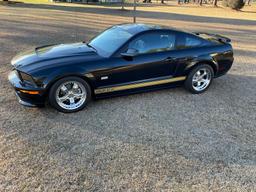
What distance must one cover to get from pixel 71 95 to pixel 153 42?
1.82m

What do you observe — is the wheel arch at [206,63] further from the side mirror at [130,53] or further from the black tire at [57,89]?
the black tire at [57,89]

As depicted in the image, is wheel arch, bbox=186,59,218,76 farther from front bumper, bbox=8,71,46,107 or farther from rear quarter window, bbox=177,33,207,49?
front bumper, bbox=8,71,46,107

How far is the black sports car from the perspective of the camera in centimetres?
379

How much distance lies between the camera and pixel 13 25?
1193cm

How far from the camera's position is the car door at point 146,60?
164 inches

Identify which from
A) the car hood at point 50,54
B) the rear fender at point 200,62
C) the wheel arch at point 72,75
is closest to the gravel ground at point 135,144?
the wheel arch at point 72,75

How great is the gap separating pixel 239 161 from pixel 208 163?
0.43 metres

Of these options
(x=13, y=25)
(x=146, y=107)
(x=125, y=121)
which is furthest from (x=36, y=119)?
(x=13, y=25)

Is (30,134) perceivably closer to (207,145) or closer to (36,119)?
(36,119)

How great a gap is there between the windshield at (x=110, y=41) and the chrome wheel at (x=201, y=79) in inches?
68.0

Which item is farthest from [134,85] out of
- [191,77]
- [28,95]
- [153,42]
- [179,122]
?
[28,95]

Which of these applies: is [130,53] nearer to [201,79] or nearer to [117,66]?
[117,66]

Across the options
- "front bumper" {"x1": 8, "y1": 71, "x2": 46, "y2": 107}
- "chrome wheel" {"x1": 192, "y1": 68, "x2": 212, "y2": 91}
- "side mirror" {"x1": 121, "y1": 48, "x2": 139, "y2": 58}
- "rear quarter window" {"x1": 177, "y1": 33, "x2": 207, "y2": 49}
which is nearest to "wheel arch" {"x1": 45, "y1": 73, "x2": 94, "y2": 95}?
"front bumper" {"x1": 8, "y1": 71, "x2": 46, "y2": 107}

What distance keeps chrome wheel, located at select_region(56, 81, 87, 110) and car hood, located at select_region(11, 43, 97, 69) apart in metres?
0.55
